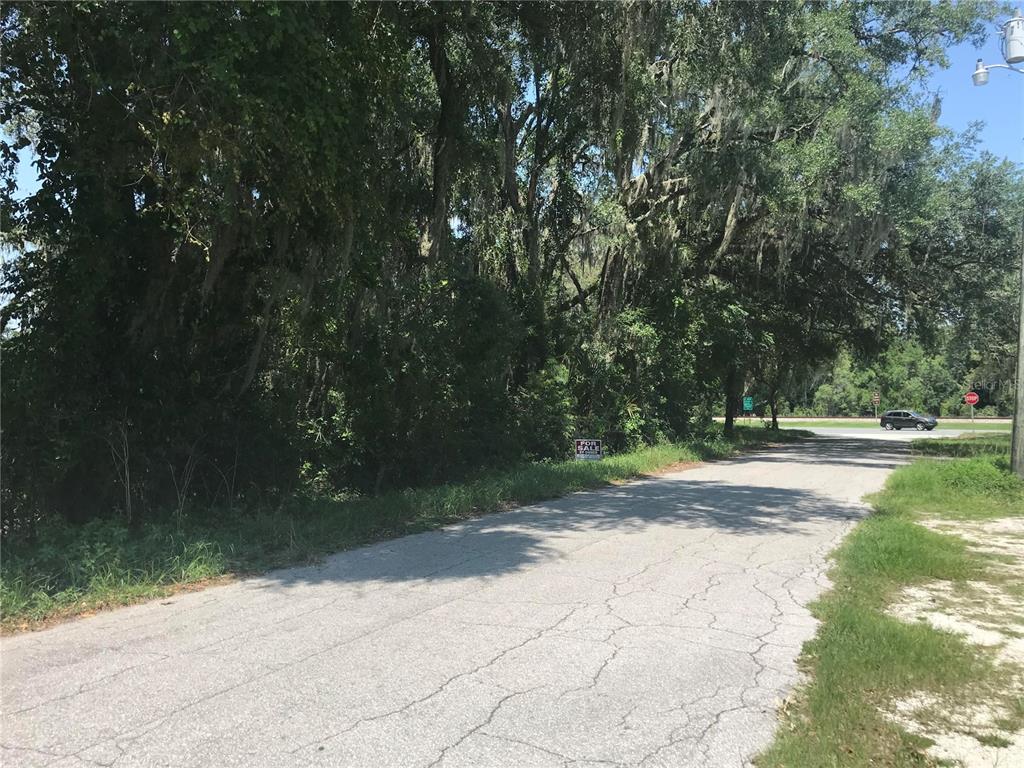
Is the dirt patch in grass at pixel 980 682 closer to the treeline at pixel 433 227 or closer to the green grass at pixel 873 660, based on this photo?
the green grass at pixel 873 660

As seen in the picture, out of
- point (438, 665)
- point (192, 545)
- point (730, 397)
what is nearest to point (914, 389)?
point (730, 397)

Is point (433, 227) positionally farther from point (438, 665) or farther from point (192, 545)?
point (438, 665)

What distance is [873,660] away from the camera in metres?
4.81

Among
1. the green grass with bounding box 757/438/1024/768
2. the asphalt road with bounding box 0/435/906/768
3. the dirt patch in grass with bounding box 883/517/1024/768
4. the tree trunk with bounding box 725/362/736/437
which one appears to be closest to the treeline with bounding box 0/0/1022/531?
the tree trunk with bounding box 725/362/736/437

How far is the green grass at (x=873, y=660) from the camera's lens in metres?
3.68

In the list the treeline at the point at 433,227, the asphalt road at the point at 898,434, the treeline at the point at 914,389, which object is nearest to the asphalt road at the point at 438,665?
the treeline at the point at 433,227

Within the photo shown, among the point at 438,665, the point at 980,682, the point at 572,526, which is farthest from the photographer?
the point at 572,526

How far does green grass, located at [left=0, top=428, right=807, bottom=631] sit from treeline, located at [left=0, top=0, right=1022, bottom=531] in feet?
3.17

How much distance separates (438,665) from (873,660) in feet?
9.42

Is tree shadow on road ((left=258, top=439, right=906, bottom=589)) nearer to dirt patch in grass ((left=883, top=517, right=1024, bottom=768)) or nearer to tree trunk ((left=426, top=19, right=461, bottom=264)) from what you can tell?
dirt patch in grass ((left=883, top=517, right=1024, bottom=768))

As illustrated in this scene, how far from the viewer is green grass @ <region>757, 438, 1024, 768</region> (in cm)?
368

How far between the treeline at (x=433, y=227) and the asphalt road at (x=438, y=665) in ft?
12.7

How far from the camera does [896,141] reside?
683 inches

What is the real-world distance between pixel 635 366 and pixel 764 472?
18.5 feet
